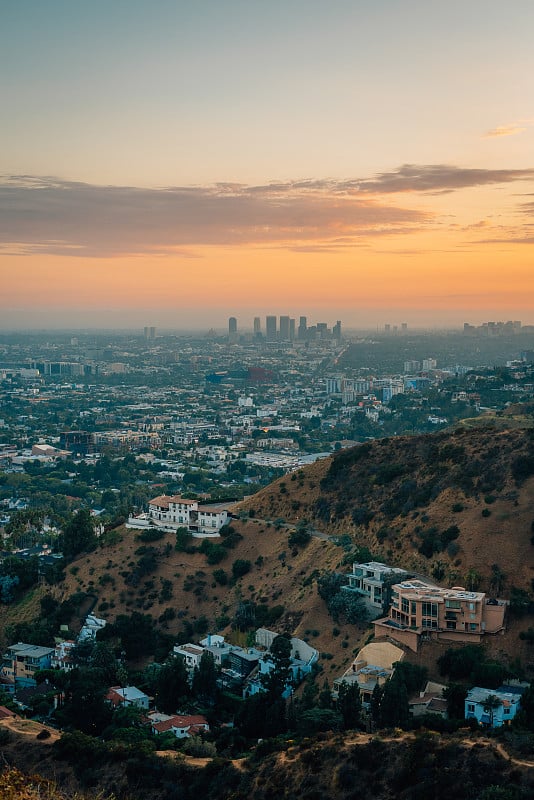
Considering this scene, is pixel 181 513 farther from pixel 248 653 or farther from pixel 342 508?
pixel 248 653

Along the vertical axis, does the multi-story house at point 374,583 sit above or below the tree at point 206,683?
above

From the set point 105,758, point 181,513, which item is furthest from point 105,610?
point 105,758

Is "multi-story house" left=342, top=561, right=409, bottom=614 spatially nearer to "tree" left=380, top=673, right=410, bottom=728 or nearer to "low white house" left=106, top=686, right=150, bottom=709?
"tree" left=380, top=673, right=410, bottom=728

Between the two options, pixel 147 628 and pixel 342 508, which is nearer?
pixel 147 628

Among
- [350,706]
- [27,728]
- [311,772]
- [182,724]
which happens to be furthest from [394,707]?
[27,728]

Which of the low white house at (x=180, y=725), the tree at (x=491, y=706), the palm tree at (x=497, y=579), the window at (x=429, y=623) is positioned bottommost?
the low white house at (x=180, y=725)

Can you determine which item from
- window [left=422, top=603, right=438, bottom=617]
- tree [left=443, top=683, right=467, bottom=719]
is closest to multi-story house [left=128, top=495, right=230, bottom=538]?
window [left=422, top=603, right=438, bottom=617]

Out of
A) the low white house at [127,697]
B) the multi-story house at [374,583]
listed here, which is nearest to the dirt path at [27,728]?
the low white house at [127,697]

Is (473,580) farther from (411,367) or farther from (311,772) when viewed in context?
(411,367)

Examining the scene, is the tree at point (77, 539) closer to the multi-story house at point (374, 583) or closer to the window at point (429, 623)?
the multi-story house at point (374, 583)
